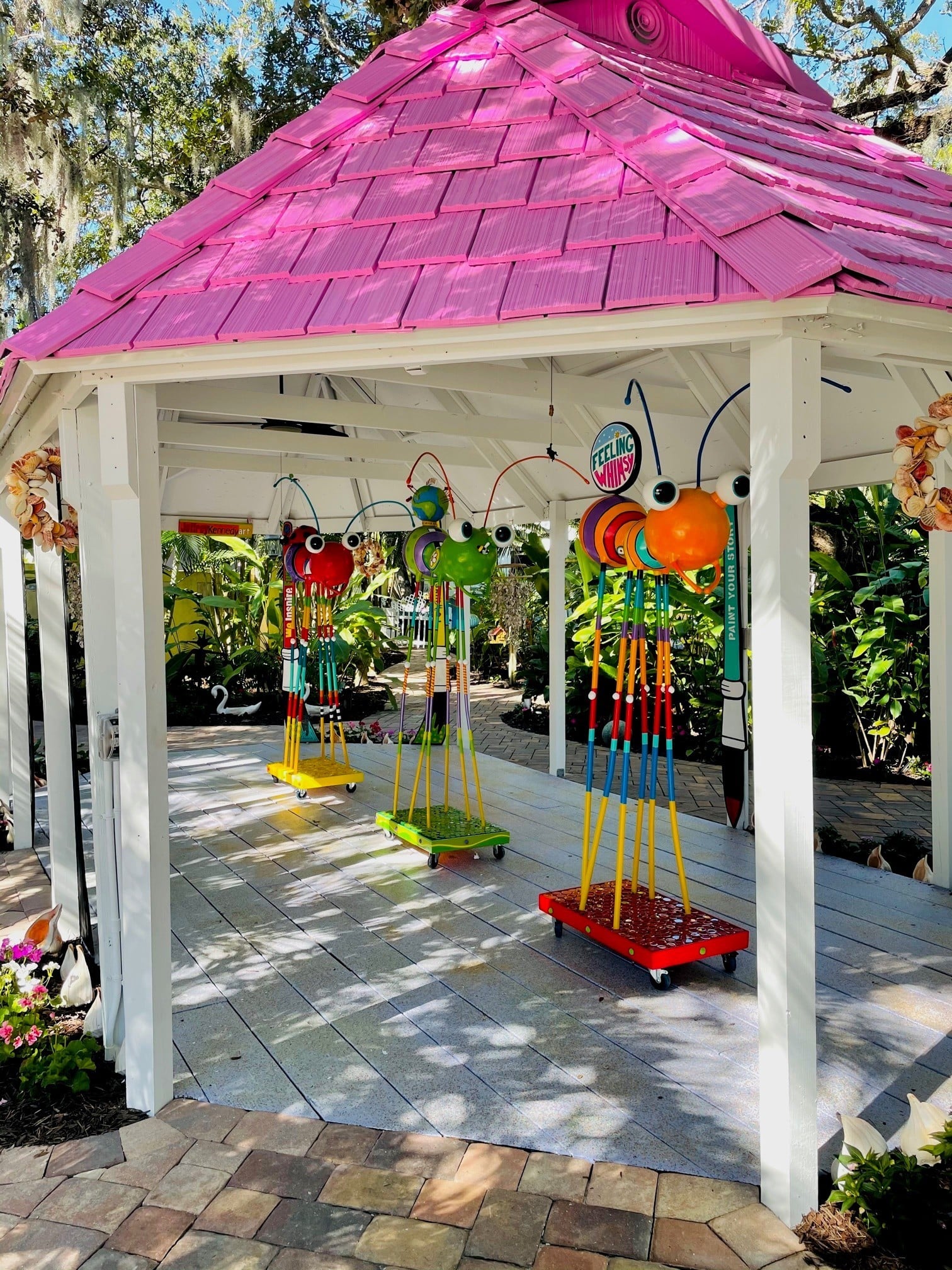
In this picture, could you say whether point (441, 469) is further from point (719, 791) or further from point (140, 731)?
point (719, 791)

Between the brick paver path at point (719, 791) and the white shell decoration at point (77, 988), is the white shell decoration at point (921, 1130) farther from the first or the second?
the brick paver path at point (719, 791)

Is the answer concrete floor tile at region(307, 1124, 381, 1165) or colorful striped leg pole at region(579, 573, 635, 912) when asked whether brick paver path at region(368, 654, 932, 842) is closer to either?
colorful striped leg pole at region(579, 573, 635, 912)

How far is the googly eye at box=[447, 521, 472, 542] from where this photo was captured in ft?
17.2

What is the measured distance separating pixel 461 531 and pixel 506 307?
258 cm

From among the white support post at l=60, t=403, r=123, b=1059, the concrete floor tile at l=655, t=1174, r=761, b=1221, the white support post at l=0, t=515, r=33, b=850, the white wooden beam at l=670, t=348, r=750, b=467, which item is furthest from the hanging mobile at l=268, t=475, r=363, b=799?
the concrete floor tile at l=655, t=1174, r=761, b=1221

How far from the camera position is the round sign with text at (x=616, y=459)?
3.60 metres

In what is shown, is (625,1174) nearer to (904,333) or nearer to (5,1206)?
(5,1206)

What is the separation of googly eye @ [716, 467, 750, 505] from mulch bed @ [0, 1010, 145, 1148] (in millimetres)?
3120

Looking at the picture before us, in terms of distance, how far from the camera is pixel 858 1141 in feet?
8.64

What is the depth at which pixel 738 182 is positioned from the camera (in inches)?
110

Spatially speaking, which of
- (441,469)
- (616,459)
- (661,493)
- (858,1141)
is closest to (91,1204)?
(858,1141)

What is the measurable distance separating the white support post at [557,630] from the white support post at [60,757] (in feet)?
13.4

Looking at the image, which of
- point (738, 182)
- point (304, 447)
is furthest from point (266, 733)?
point (738, 182)

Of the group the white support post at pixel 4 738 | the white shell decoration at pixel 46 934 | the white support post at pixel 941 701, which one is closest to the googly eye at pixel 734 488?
the white support post at pixel 941 701
